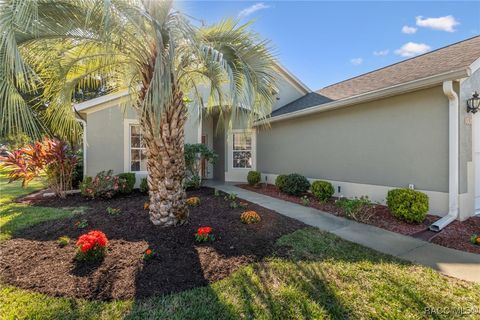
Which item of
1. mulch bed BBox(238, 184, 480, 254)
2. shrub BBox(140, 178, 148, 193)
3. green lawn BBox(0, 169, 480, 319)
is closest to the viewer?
green lawn BBox(0, 169, 480, 319)

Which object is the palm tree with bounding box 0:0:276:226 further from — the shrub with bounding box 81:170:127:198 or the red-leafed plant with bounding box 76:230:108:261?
the shrub with bounding box 81:170:127:198

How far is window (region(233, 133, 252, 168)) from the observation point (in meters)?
13.0

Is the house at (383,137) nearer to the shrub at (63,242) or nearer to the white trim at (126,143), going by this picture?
the white trim at (126,143)

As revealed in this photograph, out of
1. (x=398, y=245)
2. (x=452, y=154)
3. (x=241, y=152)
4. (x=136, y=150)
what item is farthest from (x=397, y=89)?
(x=136, y=150)

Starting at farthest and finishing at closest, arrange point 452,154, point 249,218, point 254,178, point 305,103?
point 254,178, point 305,103, point 249,218, point 452,154

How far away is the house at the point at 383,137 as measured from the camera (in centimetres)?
570

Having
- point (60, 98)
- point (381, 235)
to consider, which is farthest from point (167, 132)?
point (381, 235)

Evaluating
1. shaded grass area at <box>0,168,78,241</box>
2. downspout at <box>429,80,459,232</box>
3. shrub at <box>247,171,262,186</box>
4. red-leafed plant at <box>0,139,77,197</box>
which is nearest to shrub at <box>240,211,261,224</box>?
downspout at <box>429,80,459,232</box>

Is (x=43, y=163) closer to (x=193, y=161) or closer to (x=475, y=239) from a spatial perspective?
(x=193, y=161)

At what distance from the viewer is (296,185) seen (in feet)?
29.7

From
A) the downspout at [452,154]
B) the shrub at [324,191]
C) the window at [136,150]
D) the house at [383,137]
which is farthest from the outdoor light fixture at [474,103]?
the window at [136,150]

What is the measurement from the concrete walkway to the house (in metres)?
1.85

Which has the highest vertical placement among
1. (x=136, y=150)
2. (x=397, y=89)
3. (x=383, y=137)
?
(x=397, y=89)

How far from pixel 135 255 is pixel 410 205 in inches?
246
